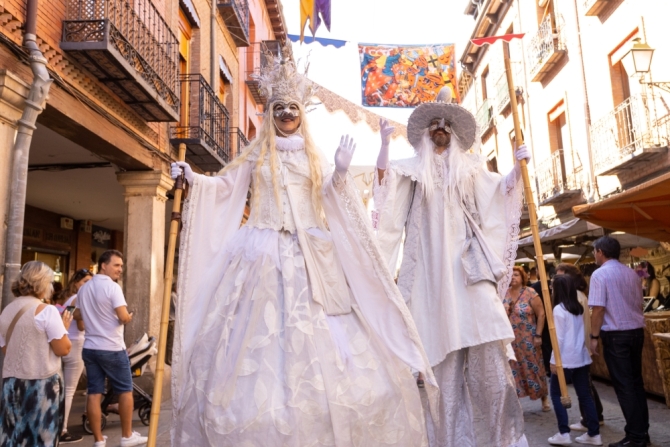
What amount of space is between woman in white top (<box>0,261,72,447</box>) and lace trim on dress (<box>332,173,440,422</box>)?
93.7 inches

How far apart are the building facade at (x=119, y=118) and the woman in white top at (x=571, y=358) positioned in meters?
3.54

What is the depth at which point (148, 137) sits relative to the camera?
9484 millimetres

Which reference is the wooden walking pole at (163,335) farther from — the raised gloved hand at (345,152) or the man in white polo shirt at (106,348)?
the man in white polo shirt at (106,348)

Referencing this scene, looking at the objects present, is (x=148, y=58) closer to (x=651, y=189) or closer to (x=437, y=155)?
(x=437, y=155)

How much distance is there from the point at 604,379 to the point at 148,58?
7381 millimetres

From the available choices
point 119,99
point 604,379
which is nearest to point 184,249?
point 119,99

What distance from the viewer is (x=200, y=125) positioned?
35.6 feet

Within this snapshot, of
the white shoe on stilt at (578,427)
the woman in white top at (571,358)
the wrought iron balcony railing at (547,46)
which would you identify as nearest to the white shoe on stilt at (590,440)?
the woman in white top at (571,358)

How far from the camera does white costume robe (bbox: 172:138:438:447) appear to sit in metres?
2.98

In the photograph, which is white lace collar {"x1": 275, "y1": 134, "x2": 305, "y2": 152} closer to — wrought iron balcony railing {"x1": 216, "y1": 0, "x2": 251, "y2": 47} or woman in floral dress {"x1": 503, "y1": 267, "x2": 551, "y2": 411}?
woman in floral dress {"x1": 503, "y1": 267, "x2": 551, "y2": 411}

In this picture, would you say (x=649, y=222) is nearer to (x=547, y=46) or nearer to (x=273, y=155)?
(x=273, y=155)

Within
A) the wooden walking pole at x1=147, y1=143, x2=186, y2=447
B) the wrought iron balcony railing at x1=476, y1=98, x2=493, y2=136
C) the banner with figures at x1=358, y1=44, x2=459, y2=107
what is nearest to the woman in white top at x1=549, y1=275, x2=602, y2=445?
the wooden walking pole at x1=147, y1=143, x2=186, y2=447

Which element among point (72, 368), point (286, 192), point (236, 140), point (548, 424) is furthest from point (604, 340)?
point (236, 140)

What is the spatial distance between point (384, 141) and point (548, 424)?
147 inches
